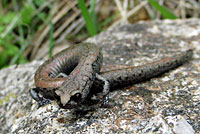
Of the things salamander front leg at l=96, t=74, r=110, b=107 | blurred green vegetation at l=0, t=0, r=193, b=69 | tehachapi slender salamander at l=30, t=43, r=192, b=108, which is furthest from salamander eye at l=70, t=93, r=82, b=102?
blurred green vegetation at l=0, t=0, r=193, b=69

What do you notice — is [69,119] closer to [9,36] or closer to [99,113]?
[99,113]

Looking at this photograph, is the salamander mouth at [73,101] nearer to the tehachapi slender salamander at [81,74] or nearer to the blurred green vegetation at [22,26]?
the tehachapi slender salamander at [81,74]

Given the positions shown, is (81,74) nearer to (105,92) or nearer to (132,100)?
(105,92)

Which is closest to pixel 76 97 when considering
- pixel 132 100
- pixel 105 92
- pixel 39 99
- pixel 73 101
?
pixel 73 101

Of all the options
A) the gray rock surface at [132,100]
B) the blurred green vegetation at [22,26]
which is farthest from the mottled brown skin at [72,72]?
the blurred green vegetation at [22,26]

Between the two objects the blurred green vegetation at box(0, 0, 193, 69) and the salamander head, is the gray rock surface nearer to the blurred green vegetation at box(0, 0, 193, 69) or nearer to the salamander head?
the salamander head

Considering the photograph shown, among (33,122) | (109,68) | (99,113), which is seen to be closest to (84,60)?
(109,68)
